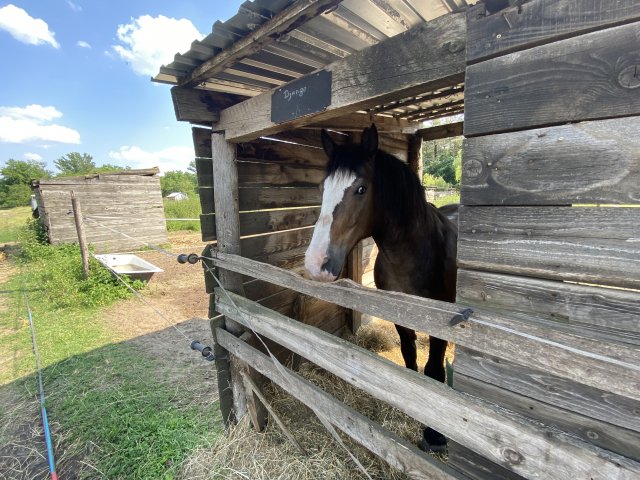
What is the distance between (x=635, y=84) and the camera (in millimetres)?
722

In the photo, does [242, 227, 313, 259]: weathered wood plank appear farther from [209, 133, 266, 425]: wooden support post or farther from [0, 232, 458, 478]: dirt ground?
[0, 232, 458, 478]: dirt ground

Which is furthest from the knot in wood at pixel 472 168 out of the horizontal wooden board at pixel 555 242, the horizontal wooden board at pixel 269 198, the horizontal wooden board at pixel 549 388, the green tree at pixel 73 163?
the green tree at pixel 73 163

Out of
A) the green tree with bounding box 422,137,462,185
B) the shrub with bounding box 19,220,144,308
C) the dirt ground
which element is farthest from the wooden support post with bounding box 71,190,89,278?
the green tree with bounding box 422,137,462,185

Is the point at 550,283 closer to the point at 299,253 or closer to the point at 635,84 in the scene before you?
the point at 635,84

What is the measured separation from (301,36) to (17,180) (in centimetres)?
6249

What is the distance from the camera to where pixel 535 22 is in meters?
0.85

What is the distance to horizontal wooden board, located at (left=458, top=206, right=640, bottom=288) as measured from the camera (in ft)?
2.56

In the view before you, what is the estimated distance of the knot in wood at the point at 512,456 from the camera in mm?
1007

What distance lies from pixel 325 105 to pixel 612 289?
1336 millimetres

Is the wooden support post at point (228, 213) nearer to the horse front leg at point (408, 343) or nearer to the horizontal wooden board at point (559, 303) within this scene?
the horse front leg at point (408, 343)

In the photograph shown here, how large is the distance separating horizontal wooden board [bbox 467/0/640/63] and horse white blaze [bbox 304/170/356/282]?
1.01m

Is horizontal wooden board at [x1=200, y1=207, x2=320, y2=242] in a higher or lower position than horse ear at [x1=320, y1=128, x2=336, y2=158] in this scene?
lower

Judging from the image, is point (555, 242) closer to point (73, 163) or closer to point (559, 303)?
point (559, 303)

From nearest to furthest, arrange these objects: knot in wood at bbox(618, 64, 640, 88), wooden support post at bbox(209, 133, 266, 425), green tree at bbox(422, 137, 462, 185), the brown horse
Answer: knot in wood at bbox(618, 64, 640, 88) < the brown horse < wooden support post at bbox(209, 133, 266, 425) < green tree at bbox(422, 137, 462, 185)
